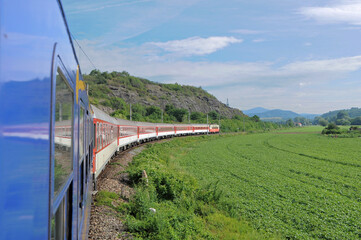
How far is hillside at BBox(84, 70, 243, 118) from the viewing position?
85125 mm

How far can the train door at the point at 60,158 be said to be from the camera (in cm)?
185

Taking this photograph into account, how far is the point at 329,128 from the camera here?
75.8m

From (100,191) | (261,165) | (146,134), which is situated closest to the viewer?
(100,191)

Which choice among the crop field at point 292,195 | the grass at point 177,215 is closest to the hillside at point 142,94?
the crop field at point 292,195

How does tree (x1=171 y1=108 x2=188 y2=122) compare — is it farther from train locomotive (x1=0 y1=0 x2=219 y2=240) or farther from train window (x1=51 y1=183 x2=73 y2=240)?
train locomotive (x1=0 y1=0 x2=219 y2=240)

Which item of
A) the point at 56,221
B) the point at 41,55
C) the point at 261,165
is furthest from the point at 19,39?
the point at 261,165

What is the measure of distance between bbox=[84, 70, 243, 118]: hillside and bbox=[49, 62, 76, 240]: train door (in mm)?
66334

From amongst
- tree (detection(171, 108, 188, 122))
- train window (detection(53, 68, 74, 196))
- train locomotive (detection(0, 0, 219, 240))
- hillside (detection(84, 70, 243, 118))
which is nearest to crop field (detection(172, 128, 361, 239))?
train window (detection(53, 68, 74, 196))

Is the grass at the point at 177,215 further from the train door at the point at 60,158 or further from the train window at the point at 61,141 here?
the train window at the point at 61,141

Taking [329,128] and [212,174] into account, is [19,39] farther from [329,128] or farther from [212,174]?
[329,128]

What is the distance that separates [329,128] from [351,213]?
6995 centimetres

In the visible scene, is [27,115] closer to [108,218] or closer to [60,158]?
[60,158]

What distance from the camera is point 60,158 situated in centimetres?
226

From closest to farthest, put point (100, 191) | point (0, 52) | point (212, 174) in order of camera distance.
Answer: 1. point (0, 52)
2. point (100, 191)
3. point (212, 174)
